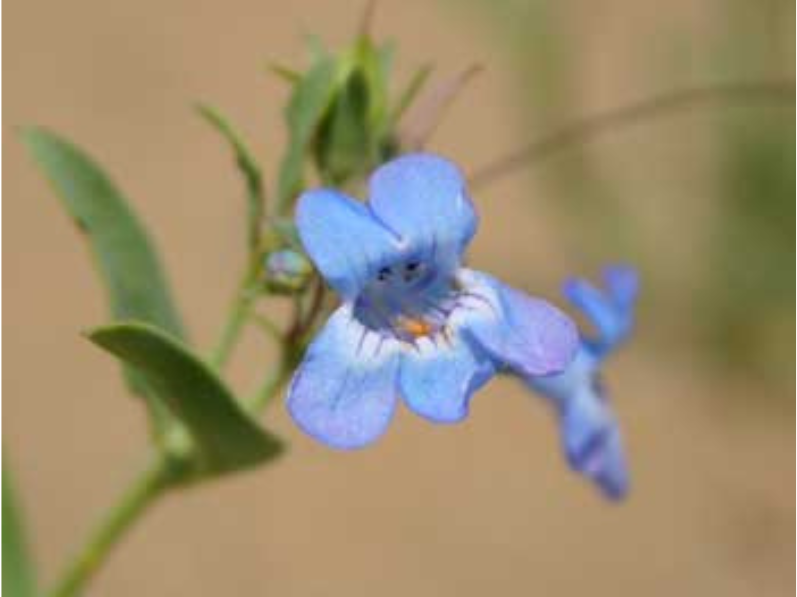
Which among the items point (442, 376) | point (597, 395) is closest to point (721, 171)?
point (597, 395)

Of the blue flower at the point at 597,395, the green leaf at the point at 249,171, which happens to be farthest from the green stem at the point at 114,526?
the blue flower at the point at 597,395

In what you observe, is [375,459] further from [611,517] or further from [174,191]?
[174,191]

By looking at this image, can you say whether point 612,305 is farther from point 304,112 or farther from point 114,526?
point 114,526

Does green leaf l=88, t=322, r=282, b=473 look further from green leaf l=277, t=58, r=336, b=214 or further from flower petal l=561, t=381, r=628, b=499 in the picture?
flower petal l=561, t=381, r=628, b=499

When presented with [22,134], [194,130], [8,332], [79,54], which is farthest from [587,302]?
[79,54]

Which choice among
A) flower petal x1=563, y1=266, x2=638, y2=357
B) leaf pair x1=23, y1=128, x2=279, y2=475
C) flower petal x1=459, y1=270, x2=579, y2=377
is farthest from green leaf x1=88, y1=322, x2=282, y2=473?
flower petal x1=563, y1=266, x2=638, y2=357

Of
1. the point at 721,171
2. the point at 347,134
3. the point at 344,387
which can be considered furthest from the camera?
the point at 721,171

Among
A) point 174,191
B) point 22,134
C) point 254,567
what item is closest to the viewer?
point 22,134
